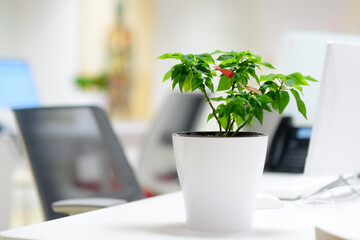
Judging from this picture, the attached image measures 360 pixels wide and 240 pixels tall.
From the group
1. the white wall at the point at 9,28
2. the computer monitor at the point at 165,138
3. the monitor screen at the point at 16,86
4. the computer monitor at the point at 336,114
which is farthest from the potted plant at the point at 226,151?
the white wall at the point at 9,28

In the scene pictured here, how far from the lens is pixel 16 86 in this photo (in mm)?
4031

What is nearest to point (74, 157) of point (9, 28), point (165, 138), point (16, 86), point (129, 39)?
point (165, 138)

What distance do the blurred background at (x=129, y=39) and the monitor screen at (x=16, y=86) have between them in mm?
581

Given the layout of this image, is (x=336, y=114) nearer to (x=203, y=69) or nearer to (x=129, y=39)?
(x=203, y=69)

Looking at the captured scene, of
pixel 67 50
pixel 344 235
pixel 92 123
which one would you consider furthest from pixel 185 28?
pixel 344 235

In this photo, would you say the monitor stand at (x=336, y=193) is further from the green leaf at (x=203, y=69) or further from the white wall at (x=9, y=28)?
the white wall at (x=9, y=28)

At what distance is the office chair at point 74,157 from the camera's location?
2033 millimetres

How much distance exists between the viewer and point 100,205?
187cm

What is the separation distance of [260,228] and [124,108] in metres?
6.83

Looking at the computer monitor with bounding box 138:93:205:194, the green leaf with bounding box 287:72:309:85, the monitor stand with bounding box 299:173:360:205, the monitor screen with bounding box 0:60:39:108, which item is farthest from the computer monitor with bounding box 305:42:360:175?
the monitor screen with bounding box 0:60:39:108

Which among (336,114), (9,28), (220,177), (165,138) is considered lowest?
(165,138)

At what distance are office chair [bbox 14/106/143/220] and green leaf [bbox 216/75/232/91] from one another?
74 cm

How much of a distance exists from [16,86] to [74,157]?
1970mm

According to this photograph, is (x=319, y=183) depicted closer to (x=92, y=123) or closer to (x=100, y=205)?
(x=100, y=205)
